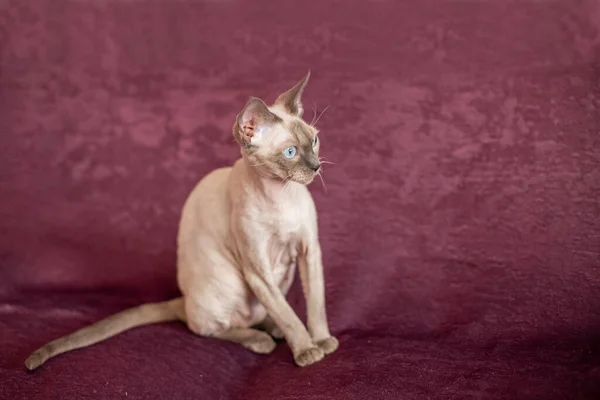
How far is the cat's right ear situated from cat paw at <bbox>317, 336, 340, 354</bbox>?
0.43 metres

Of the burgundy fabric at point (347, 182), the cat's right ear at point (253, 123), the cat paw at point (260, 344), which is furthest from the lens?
the cat paw at point (260, 344)

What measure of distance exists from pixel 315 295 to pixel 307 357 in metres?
0.13

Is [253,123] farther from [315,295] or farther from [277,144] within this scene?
[315,295]

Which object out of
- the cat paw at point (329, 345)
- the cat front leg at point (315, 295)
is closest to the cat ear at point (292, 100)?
the cat front leg at point (315, 295)

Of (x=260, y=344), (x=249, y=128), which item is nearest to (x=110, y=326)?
(x=260, y=344)

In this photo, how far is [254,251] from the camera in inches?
50.5

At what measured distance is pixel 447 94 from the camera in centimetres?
147

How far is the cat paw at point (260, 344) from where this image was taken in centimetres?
137

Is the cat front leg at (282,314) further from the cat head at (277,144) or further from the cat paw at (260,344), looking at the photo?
the cat head at (277,144)

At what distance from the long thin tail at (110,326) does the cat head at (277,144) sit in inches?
17.6

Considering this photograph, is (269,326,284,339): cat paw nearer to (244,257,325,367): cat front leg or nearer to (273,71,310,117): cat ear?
(244,257,325,367): cat front leg

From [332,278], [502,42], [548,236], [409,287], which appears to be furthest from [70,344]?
[502,42]

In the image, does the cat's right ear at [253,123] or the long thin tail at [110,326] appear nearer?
the cat's right ear at [253,123]

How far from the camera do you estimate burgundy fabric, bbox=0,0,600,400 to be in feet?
4.14
